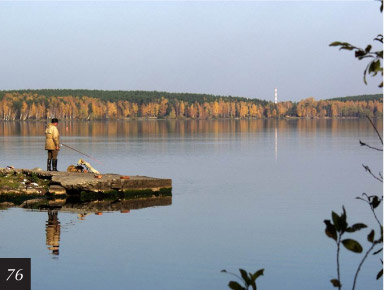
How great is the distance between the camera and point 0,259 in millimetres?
13258

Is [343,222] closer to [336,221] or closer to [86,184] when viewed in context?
[336,221]

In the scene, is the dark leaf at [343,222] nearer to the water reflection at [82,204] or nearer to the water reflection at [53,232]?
the water reflection at [53,232]

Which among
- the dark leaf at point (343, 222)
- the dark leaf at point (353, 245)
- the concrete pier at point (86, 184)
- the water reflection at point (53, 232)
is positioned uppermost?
the dark leaf at point (343, 222)

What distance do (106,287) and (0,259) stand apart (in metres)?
2.57

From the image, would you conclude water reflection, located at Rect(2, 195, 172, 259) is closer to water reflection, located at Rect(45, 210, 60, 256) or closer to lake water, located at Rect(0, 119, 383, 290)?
water reflection, located at Rect(45, 210, 60, 256)

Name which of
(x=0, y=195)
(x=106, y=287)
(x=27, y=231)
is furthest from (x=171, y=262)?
(x=0, y=195)

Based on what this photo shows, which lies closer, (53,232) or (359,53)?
(359,53)

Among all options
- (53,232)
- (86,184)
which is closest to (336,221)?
(53,232)

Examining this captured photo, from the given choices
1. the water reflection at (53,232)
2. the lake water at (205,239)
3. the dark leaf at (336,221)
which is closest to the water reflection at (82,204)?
the water reflection at (53,232)

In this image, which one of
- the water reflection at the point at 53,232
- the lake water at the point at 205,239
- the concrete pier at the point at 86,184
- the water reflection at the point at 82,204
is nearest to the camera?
the lake water at the point at 205,239

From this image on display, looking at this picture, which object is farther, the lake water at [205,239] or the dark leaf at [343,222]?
the lake water at [205,239]

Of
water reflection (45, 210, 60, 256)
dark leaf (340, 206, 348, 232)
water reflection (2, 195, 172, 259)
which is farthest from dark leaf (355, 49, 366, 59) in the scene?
water reflection (2, 195, 172, 259)

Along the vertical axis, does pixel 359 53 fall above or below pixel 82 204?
above

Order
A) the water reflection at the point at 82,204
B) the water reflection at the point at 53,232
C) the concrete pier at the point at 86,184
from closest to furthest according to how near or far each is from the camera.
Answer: the water reflection at the point at 53,232 → the water reflection at the point at 82,204 → the concrete pier at the point at 86,184
